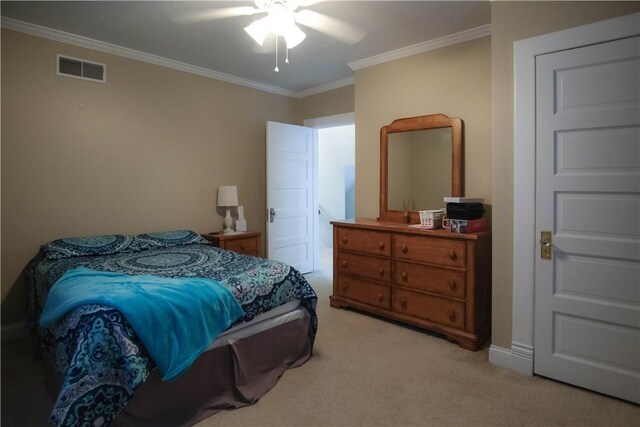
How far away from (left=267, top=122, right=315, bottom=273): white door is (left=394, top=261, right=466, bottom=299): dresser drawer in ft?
6.43

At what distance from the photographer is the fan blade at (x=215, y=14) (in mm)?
2713

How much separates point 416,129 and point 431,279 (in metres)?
1.45

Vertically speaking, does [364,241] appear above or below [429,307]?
above

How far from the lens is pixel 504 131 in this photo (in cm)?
246

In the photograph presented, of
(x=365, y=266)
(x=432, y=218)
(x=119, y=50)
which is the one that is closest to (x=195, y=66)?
(x=119, y=50)

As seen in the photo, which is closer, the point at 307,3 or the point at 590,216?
the point at 590,216

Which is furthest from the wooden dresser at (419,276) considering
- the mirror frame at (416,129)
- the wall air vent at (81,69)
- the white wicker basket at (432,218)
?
the wall air vent at (81,69)

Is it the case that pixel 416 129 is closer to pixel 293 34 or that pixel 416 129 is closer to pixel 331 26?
pixel 331 26

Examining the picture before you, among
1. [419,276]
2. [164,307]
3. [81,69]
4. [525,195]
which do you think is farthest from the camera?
[81,69]

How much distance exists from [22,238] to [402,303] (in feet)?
10.7

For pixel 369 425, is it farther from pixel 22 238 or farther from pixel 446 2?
pixel 22 238

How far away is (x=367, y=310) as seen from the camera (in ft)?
11.4

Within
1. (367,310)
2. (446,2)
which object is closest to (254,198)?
(367,310)

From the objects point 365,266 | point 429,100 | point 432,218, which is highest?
point 429,100
